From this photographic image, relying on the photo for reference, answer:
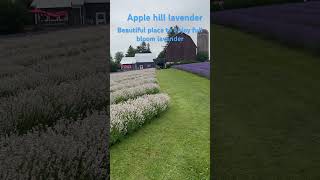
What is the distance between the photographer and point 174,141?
17.0 ft

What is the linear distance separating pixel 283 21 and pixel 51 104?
342 cm

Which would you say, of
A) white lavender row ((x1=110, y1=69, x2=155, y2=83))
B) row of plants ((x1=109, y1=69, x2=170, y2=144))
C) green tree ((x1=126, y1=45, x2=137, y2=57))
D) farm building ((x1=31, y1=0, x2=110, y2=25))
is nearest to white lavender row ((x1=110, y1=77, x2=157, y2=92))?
row of plants ((x1=109, y1=69, x2=170, y2=144))

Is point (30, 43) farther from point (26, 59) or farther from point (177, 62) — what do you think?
point (177, 62)

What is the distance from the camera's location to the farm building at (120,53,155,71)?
489cm

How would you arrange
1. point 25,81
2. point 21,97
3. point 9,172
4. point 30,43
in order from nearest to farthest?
point 9,172 → point 21,97 → point 25,81 → point 30,43

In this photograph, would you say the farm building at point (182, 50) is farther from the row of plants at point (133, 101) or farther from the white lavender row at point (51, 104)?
the white lavender row at point (51, 104)

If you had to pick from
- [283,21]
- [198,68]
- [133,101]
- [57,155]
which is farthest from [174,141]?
[283,21]

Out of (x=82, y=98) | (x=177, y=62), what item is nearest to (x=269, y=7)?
(x=177, y=62)

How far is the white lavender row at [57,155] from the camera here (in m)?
4.10

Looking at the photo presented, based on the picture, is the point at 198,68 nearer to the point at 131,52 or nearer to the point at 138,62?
the point at 138,62

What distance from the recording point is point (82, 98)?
19.1 feet

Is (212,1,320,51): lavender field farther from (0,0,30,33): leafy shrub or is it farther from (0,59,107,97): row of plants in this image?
(0,0,30,33): leafy shrub

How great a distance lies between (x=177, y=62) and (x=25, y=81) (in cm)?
296

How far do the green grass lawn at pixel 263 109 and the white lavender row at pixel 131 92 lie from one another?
0.93 meters
